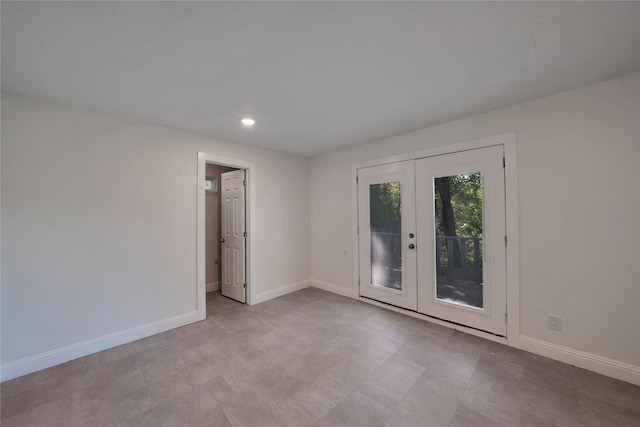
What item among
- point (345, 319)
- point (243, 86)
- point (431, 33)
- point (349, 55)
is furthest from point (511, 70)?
A: point (345, 319)

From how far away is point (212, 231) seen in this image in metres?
4.53

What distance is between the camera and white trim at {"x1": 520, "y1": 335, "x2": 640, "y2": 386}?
192cm

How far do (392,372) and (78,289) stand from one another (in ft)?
10.1

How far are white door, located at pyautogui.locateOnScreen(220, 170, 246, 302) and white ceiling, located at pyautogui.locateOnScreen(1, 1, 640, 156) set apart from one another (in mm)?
1492

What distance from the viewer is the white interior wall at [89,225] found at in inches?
83.2

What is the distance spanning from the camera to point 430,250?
303 cm

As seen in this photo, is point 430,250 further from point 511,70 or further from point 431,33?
point 431,33

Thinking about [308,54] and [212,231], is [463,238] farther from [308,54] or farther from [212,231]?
[212,231]

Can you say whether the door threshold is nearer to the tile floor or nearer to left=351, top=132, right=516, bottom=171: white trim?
the tile floor

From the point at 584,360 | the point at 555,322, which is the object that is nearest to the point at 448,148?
the point at 555,322

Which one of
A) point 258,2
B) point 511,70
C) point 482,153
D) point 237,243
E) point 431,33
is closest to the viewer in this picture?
point 258,2

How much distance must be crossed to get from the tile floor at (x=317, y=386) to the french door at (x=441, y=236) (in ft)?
1.36

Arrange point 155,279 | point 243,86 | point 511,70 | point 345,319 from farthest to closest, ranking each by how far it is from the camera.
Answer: point 345,319, point 155,279, point 243,86, point 511,70

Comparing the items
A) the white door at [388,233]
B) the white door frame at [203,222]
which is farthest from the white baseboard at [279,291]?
the white door at [388,233]
